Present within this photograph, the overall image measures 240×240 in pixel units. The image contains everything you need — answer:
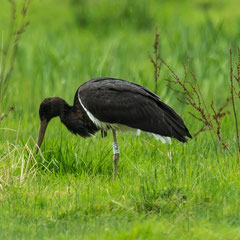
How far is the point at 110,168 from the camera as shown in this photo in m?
6.29

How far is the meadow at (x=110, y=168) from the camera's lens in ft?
16.0

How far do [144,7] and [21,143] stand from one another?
563 centimetres

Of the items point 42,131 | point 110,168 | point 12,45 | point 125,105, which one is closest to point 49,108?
point 42,131

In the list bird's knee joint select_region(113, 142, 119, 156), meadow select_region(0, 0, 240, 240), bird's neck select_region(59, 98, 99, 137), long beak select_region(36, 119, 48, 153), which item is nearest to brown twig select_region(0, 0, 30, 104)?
meadow select_region(0, 0, 240, 240)

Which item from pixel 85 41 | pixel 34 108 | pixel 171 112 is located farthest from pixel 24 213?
pixel 85 41

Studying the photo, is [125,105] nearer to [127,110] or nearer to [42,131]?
[127,110]

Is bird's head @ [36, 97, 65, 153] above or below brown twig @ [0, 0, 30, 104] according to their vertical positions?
below

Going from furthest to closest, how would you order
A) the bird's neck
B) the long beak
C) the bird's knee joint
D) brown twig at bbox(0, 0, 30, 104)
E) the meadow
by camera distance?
the bird's neck, the long beak, the bird's knee joint, brown twig at bbox(0, 0, 30, 104), the meadow

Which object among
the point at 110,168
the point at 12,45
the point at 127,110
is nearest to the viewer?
the point at 12,45

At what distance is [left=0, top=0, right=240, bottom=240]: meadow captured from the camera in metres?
4.89

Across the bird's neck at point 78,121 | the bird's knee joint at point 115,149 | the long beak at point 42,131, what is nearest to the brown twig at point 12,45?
the long beak at point 42,131

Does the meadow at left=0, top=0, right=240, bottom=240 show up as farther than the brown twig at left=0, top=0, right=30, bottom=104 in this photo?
No

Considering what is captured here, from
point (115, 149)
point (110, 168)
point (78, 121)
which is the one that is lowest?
point (110, 168)

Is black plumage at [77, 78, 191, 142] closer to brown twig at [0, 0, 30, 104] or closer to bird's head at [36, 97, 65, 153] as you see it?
bird's head at [36, 97, 65, 153]
